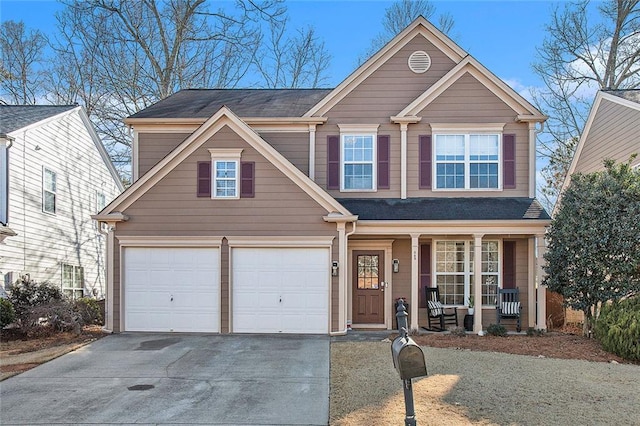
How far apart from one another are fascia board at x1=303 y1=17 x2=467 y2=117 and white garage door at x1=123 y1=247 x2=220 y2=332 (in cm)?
491

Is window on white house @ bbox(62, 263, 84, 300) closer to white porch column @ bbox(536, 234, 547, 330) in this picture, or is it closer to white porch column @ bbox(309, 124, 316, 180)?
white porch column @ bbox(309, 124, 316, 180)

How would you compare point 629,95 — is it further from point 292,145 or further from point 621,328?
point 292,145

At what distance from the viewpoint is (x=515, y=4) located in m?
15.3

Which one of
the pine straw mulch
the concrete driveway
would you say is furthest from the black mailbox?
the pine straw mulch

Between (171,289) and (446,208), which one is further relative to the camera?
(446,208)

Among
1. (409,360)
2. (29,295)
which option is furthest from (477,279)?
(29,295)

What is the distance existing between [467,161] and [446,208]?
1566mm

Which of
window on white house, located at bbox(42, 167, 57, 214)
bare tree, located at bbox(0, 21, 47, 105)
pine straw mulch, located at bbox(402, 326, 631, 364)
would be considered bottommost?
pine straw mulch, located at bbox(402, 326, 631, 364)

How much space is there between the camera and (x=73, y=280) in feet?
57.8

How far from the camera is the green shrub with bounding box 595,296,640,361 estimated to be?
371 inches

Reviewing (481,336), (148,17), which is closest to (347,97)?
(481,336)

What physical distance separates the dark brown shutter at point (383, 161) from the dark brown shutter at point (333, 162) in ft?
3.61

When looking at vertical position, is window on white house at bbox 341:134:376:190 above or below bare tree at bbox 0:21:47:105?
below

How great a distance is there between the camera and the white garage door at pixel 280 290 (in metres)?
12.4
